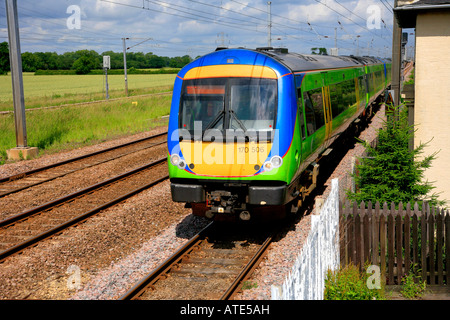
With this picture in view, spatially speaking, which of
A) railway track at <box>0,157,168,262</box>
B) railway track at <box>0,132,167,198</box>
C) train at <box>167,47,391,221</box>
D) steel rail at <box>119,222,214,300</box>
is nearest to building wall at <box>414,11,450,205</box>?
train at <box>167,47,391,221</box>

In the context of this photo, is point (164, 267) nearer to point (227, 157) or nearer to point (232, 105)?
point (227, 157)

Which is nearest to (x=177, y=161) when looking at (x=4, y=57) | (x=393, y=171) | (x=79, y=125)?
(x=393, y=171)

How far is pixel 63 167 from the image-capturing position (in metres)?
15.4

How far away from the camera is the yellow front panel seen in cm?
805

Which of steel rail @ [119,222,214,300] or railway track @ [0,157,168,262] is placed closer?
steel rail @ [119,222,214,300]

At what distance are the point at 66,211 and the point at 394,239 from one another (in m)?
6.80

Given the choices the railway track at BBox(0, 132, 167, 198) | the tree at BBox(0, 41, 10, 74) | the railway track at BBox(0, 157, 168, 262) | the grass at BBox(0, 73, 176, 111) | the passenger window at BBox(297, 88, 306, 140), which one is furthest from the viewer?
the tree at BBox(0, 41, 10, 74)

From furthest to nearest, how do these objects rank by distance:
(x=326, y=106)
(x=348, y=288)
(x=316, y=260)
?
(x=326, y=106) < (x=348, y=288) < (x=316, y=260)

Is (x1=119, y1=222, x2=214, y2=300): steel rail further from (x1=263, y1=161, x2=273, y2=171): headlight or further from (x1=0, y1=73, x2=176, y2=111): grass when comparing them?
(x1=0, y1=73, x2=176, y2=111): grass

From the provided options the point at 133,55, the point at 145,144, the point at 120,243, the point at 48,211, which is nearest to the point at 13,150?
the point at 145,144

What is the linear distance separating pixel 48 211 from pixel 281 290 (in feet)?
27.0

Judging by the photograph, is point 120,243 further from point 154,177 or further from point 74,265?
point 154,177

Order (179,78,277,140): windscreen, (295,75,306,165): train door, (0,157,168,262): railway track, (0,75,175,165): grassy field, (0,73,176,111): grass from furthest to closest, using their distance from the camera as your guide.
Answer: (0,73,176,111): grass, (0,75,175,165): grassy field, (0,157,168,262): railway track, (295,75,306,165): train door, (179,78,277,140): windscreen

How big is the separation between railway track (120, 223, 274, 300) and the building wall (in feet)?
12.1
